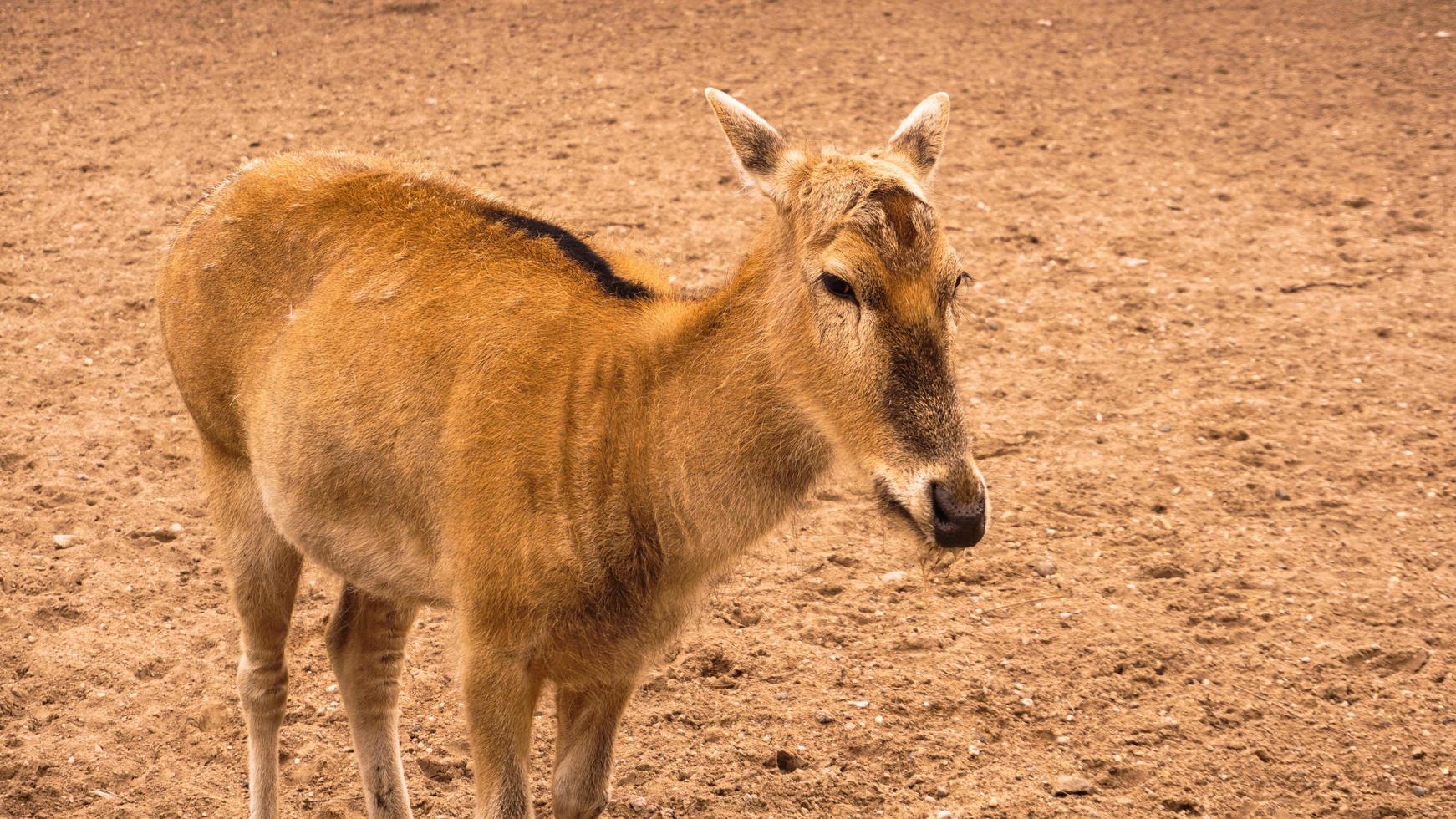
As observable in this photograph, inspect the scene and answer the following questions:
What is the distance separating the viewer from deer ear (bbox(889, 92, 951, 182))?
4043mm

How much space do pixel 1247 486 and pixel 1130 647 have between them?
1.47m

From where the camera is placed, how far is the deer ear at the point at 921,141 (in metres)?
4.04

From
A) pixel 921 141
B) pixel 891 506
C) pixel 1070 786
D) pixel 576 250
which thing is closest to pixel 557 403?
pixel 576 250

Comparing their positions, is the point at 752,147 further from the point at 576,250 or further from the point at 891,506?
the point at 891,506

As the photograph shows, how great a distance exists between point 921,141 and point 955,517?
4.51 feet

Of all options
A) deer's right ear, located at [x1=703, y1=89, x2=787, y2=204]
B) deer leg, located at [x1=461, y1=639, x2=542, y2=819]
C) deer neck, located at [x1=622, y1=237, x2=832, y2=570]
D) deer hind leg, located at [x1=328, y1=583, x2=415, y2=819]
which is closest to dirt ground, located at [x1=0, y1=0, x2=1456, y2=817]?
deer hind leg, located at [x1=328, y1=583, x2=415, y2=819]

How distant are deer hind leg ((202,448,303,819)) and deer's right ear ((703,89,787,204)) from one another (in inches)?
77.5

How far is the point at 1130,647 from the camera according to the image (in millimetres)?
5438

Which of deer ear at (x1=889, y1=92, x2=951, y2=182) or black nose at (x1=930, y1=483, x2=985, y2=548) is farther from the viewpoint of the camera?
deer ear at (x1=889, y1=92, x2=951, y2=182)

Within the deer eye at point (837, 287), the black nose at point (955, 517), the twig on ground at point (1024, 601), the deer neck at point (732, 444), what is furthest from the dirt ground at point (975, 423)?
the deer eye at point (837, 287)

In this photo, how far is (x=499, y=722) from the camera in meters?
3.75

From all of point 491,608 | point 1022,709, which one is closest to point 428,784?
point 491,608

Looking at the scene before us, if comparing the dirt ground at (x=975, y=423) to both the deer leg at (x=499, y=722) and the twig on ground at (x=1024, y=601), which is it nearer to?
the twig on ground at (x=1024, y=601)

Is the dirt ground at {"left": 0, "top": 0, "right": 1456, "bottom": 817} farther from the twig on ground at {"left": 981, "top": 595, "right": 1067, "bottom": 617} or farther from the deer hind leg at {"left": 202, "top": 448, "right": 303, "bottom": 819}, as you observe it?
the deer hind leg at {"left": 202, "top": 448, "right": 303, "bottom": 819}
